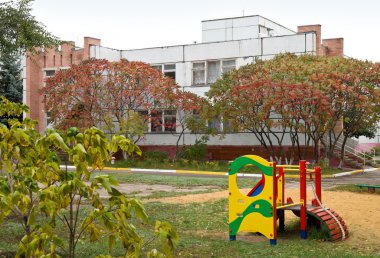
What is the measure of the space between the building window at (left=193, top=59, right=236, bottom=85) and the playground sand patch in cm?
1837

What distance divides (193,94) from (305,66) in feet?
24.4

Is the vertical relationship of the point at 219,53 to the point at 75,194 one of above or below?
above

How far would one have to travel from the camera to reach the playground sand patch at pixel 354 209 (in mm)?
10234

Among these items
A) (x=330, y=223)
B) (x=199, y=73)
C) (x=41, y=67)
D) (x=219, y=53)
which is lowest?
(x=330, y=223)

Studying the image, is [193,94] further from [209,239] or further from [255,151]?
[209,239]

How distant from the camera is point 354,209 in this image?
13.8 m

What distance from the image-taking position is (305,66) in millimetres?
28047

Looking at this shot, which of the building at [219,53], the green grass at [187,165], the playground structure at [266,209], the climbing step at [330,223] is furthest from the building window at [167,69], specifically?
the climbing step at [330,223]

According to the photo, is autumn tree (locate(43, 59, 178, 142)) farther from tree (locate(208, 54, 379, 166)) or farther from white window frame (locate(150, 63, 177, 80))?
tree (locate(208, 54, 379, 166))

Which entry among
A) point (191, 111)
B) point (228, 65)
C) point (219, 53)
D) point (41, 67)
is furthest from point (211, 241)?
point (41, 67)

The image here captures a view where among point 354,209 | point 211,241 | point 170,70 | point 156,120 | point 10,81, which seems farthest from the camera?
point 10,81

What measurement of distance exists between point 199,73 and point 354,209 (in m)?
23.5

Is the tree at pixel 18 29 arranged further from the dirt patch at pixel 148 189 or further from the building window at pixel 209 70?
the building window at pixel 209 70

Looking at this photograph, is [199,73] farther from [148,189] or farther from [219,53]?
[148,189]
